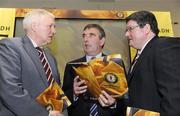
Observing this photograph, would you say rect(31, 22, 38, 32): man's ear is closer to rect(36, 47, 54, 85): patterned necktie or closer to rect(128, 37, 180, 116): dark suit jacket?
rect(36, 47, 54, 85): patterned necktie

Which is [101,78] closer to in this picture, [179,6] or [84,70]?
[84,70]

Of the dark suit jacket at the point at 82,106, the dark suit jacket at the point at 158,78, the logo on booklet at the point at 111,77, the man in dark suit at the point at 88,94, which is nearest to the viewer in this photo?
the dark suit jacket at the point at 158,78

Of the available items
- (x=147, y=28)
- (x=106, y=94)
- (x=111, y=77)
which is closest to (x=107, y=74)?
(x=111, y=77)

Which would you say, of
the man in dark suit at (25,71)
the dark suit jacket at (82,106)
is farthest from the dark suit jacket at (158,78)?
the man in dark suit at (25,71)

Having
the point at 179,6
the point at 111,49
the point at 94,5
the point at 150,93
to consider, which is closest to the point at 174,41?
the point at 150,93

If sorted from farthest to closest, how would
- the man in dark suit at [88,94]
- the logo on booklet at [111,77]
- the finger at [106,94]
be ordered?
the man in dark suit at [88,94], the finger at [106,94], the logo on booklet at [111,77]

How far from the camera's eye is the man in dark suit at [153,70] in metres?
1.65

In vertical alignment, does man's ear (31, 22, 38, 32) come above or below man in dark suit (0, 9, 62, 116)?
above

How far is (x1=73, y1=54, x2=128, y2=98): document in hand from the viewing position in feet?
6.37

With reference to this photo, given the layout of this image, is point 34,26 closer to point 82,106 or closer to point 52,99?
point 52,99

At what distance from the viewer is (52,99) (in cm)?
191

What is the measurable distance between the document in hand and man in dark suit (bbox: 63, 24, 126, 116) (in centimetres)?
8

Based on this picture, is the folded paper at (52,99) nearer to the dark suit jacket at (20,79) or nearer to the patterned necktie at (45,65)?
the dark suit jacket at (20,79)

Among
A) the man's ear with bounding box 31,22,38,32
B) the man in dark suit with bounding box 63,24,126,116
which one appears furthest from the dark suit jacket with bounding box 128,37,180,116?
the man's ear with bounding box 31,22,38,32
